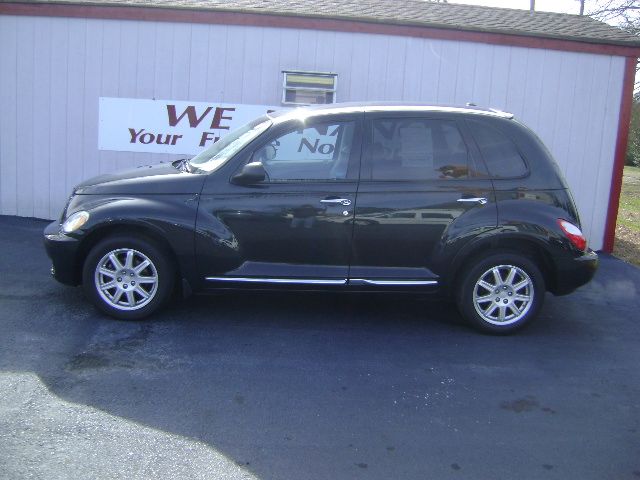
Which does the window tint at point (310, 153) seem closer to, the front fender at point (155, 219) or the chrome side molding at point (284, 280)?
the front fender at point (155, 219)

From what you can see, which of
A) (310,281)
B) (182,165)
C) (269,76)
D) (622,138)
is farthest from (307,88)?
(310,281)

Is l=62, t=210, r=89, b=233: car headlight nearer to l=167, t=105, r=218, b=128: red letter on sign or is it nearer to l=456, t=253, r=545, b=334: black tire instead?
l=456, t=253, r=545, b=334: black tire

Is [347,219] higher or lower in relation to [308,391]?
higher

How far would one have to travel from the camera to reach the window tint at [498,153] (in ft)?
21.6

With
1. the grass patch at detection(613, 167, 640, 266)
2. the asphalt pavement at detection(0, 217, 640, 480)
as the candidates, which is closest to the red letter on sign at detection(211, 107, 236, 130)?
the asphalt pavement at detection(0, 217, 640, 480)

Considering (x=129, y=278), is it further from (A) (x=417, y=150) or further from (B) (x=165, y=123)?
(B) (x=165, y=123)

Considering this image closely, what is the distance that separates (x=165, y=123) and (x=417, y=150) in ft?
15.6

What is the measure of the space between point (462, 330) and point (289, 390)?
2.08 metres

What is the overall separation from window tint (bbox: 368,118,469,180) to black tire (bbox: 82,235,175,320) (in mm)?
1880

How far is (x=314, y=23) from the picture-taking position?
10.1 meters

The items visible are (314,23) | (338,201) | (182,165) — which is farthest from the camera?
(314,23)

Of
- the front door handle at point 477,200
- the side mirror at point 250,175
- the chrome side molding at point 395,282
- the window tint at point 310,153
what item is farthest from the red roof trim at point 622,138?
the side mirror at point 250,175

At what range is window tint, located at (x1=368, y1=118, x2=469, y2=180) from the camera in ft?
21.3

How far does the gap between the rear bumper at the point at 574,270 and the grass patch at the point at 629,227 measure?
3669 millimetres
